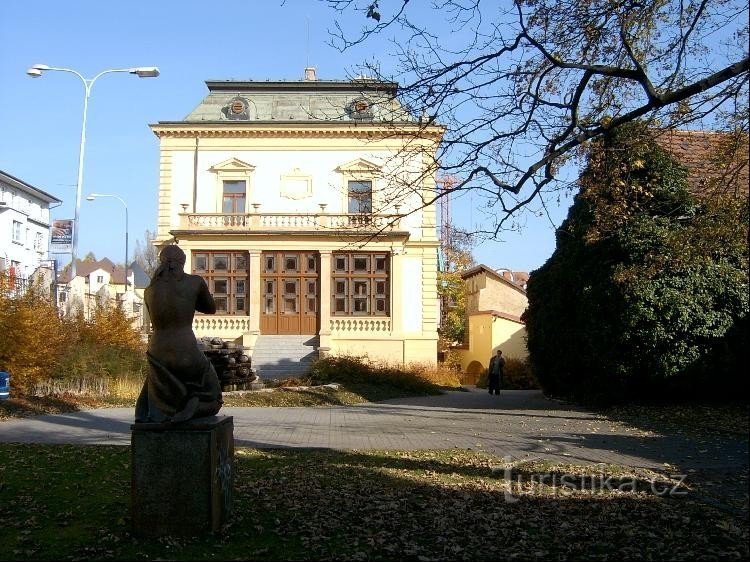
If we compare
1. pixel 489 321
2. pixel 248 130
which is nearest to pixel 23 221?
pixel 248 130

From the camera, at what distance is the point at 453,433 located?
14.3 m

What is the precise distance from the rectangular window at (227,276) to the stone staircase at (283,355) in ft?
7.55

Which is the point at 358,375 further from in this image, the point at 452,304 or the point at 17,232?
the point at 17,232

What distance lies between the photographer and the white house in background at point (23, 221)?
55.2 m

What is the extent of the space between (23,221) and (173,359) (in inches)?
2302

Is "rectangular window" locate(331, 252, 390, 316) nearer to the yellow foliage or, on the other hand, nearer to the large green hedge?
the large green hedge

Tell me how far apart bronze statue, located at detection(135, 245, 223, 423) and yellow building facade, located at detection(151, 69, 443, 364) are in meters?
25.5

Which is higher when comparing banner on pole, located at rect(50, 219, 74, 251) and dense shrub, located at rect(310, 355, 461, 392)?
banner on pole, located at rect(50, 219, 74, 251)

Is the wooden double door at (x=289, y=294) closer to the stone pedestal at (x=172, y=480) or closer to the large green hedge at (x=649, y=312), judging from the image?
the large green hedge at (x=649, y=312)

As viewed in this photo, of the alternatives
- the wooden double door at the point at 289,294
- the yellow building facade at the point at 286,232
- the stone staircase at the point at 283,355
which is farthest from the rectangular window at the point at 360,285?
the stone staircase at the point at 283,355

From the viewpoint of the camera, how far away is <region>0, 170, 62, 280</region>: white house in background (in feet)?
181

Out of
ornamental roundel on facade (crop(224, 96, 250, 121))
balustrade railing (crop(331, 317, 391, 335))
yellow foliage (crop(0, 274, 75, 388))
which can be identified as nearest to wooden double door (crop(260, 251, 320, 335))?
balustrade railing (crop(331, 317, 391, 335))

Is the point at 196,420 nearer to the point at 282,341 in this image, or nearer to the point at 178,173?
the point at 282,341

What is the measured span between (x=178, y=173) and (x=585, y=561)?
35.5m
